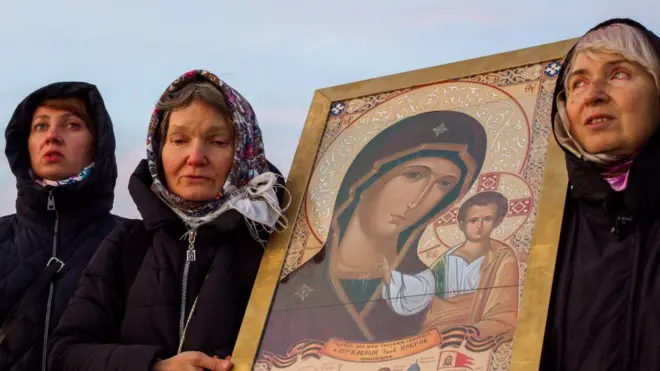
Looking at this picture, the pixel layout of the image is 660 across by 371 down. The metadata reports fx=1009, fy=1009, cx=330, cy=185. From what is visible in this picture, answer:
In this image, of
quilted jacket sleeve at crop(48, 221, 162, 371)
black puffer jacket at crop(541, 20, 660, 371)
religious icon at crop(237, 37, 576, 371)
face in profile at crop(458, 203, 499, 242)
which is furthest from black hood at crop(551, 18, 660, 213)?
quilted jacket sleeve at crop(48, 221, 162, 371)

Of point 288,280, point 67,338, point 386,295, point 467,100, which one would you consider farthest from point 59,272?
point 467,100

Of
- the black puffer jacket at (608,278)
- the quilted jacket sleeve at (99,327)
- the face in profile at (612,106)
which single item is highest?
the face in profile at (612,106)

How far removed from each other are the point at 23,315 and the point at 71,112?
1.03 meters

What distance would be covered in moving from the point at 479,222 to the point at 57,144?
2202 millimetres

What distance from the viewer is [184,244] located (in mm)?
A: 4148

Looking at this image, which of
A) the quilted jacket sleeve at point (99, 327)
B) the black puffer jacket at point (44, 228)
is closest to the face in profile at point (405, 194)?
the quilted jacket sleeve at point (99, 327)

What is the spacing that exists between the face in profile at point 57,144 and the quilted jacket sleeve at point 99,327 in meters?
0.69

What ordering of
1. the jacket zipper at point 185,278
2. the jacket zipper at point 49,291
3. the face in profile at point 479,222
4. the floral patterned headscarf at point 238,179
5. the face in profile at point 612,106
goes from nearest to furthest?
the face in profile at point 612,106 → the face in profile at point 479,222 → the jacket zipper at point 185,278 → the floral patterned headscarf at point 238,179 → the jacket zipper at point 49,291

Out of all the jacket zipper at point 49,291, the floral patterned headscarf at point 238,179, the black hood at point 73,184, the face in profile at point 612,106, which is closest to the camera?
the face in profile at point 612,106

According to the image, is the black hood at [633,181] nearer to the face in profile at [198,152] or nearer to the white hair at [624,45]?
the white hair at [624,45]

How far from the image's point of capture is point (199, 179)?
13.6ft

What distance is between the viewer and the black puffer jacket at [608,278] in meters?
3.17

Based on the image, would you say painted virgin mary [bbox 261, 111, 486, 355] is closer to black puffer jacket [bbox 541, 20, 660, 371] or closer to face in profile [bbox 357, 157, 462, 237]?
face in profile [bbox 357, 157, 462, 237]

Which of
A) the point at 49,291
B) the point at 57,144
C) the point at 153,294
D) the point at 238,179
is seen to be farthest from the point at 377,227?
the point at 57,144
